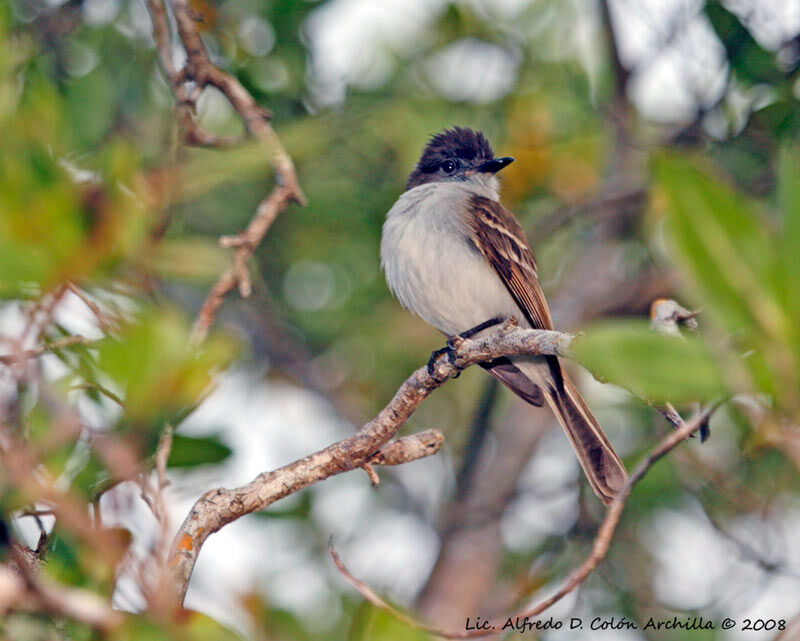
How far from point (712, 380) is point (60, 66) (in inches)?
157

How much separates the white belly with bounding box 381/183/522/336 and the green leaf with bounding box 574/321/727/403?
10.1 feet

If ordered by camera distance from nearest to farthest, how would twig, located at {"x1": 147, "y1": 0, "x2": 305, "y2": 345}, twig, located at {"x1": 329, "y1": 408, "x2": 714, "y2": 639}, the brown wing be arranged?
twig, located at {"x1": 329, "y1": 408, "x2": 714, "y2": 639}
twig, located at {"x1": 147, "y1": 0, "x2": 305, "y2": 345}
the brown wing

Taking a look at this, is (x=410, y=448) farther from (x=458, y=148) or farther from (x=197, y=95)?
(x=458, y=148)

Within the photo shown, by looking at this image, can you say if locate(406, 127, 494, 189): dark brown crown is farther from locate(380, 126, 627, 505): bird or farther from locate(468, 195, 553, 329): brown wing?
locate(468, 195, 553, 329): brown wing

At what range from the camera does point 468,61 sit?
577cm

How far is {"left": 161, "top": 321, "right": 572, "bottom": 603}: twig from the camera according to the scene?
2.29 metres

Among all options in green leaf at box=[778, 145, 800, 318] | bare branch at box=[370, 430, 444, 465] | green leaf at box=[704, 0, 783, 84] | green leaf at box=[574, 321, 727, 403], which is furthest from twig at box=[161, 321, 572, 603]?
green leaf at box=[704, 0, 783, 84]

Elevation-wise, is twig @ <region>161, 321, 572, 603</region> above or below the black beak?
above

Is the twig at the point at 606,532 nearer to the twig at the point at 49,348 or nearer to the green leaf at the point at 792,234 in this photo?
the green leaf at the point at 792,234

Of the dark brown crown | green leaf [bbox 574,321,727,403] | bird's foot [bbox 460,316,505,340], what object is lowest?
bird's foot [bbox 460,316,505,340]

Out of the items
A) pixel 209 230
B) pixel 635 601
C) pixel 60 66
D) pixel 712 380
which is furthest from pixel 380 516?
pixel 712 380

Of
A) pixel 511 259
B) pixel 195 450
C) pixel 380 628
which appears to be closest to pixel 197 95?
pixel 511 259

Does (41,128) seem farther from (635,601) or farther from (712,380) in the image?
(635,601)

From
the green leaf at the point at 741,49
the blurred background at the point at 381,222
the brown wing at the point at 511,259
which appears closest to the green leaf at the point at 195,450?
the blurred background at the point at 381,222
